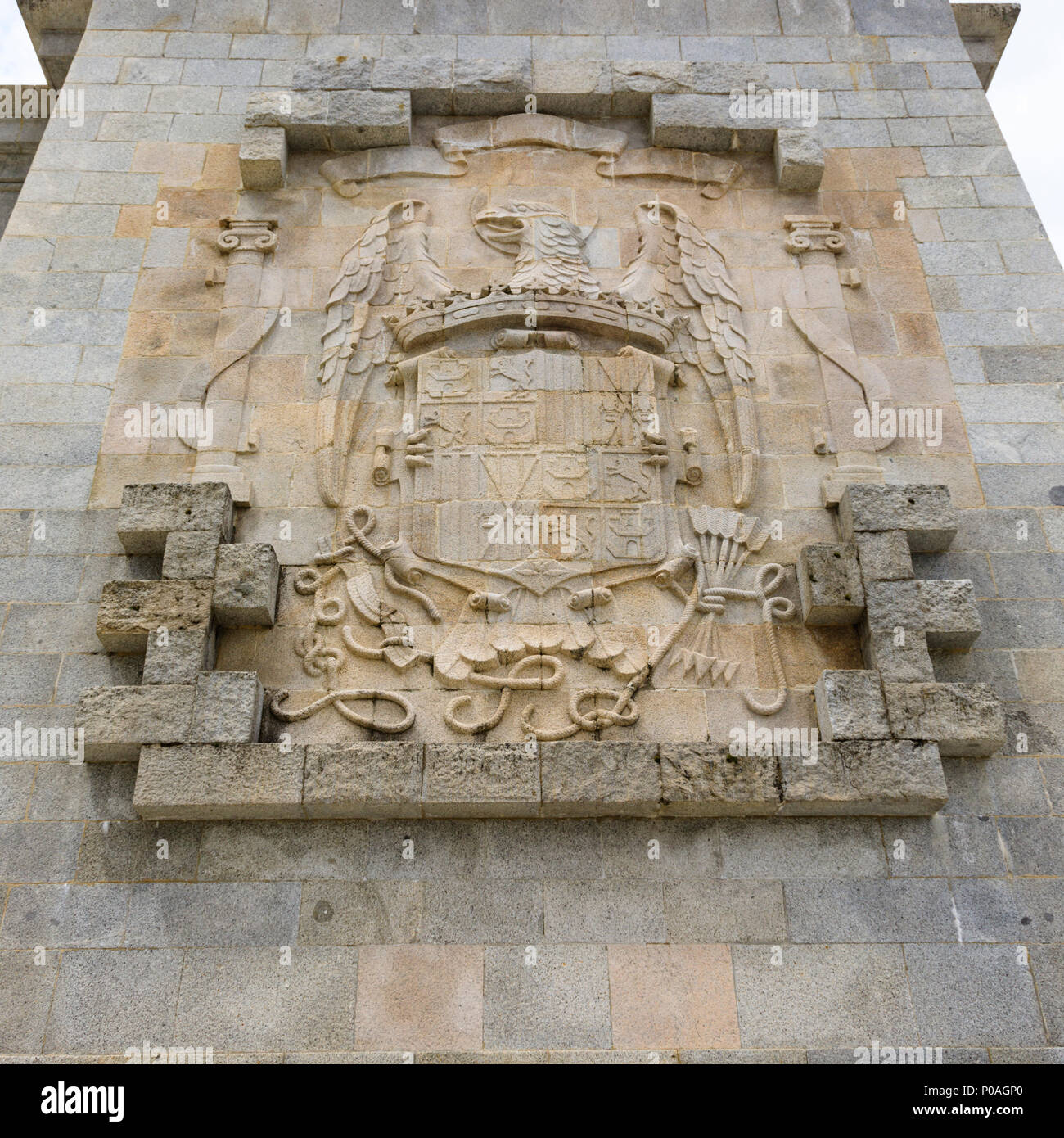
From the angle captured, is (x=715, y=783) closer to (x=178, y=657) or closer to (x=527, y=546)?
(x=527, y=546)

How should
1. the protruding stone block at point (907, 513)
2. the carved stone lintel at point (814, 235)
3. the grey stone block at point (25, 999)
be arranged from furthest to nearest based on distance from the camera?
the carved stone lintel at point (814, 235) → the protruding stone block at point (907, 513) → the grey stone block at point (25, 999)

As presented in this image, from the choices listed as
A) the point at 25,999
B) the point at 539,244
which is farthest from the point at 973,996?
the point at 539,244

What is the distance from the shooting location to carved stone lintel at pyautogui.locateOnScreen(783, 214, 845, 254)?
327 inches

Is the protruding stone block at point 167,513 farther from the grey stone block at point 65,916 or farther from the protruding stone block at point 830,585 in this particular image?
the protruding stone block at point 830,585

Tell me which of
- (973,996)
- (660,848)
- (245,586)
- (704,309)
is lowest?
(973,996)

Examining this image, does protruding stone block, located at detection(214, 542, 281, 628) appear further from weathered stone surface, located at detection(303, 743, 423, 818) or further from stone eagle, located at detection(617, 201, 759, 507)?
stone eagle, located at detection(617, 201, 759, 507)

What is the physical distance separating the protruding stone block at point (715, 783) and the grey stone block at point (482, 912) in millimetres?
935

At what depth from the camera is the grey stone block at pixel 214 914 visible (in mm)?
5742

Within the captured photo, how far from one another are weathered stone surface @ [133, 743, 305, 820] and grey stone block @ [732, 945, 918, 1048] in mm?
2647

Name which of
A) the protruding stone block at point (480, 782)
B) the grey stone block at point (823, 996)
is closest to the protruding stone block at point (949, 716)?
the grey stone block at point (823, 996)

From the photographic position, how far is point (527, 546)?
22.2ft

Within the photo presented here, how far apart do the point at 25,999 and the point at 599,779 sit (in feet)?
10.7
